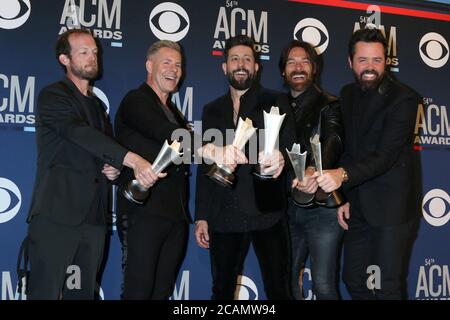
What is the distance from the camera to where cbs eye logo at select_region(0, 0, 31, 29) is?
133 inches

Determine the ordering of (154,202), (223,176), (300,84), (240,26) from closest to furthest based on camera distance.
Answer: (223,176), (154,202), (300,84), (240,26)

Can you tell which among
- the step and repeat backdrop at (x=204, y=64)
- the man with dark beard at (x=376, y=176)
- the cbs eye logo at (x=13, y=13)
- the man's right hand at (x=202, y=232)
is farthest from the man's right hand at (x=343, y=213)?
the cbs eye logo at (x=13, y=13)

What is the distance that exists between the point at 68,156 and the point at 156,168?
50 centimetres

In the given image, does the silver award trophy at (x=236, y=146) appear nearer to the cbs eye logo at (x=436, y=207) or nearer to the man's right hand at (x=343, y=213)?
the man's right hand at (x=343, y=213)

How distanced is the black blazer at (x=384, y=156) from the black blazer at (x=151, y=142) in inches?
34.4

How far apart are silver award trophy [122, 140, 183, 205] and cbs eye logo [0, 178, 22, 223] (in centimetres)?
111

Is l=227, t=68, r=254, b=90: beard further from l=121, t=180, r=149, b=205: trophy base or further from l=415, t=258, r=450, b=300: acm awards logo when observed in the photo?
l=415, t=258, r=450, b=300: acm awards logo

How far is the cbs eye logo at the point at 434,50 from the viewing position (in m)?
4.25

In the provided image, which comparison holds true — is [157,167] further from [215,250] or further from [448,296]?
[448,296]

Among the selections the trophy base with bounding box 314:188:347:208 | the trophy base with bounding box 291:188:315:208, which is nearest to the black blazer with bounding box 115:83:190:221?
the trophy base with bounding box 291:188:315:208

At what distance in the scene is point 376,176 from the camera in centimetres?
276

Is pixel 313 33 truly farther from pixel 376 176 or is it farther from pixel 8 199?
pixel 8 199

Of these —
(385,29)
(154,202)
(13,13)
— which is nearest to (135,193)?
(154,202)

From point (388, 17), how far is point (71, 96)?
268 cm
